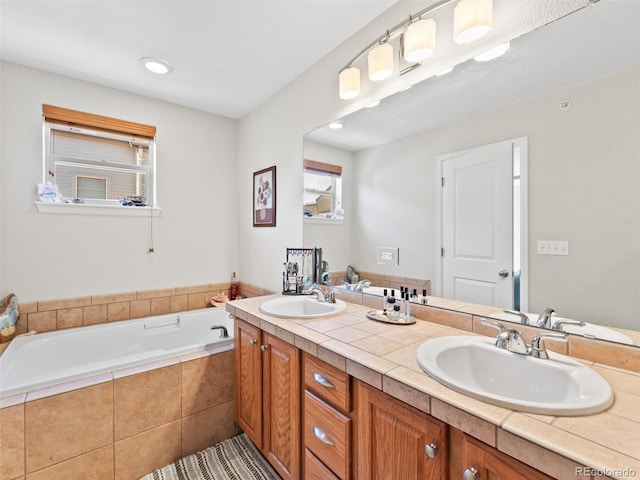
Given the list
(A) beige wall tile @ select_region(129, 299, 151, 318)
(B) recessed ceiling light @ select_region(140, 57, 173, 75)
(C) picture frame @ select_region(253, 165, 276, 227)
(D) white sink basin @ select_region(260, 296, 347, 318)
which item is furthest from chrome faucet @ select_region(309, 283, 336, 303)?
(B) recessed ceiling light @ select_region(140, 57, 173, 75)

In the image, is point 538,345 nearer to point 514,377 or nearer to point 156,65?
point 514,377

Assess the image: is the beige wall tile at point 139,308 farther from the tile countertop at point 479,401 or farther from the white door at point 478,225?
the white door at point 478,225

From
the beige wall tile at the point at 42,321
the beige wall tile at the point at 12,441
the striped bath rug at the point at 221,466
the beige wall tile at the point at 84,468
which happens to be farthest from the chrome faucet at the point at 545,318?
the beige wall tile at the point at 42,321

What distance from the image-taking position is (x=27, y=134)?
7.07 ft

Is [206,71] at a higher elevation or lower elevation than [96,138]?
higher

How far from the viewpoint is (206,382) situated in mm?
1891

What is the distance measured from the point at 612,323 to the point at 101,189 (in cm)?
326

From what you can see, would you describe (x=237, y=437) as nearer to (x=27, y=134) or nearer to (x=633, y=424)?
(x=633, y=424)

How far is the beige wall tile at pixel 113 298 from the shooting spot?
2.40 metres

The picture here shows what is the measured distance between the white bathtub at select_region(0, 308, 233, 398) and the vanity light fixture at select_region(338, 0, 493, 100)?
6.09 feet

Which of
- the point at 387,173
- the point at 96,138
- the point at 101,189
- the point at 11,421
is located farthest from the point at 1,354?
the point at 387,173

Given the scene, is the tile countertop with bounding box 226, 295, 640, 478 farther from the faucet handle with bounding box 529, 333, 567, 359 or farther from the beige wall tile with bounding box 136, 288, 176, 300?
the beige wall tile with bounding box 136, 288, 176, 300

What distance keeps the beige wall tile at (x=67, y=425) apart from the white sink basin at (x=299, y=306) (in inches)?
36.6

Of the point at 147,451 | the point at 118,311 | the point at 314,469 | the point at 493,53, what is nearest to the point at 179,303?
the point at 118,311
